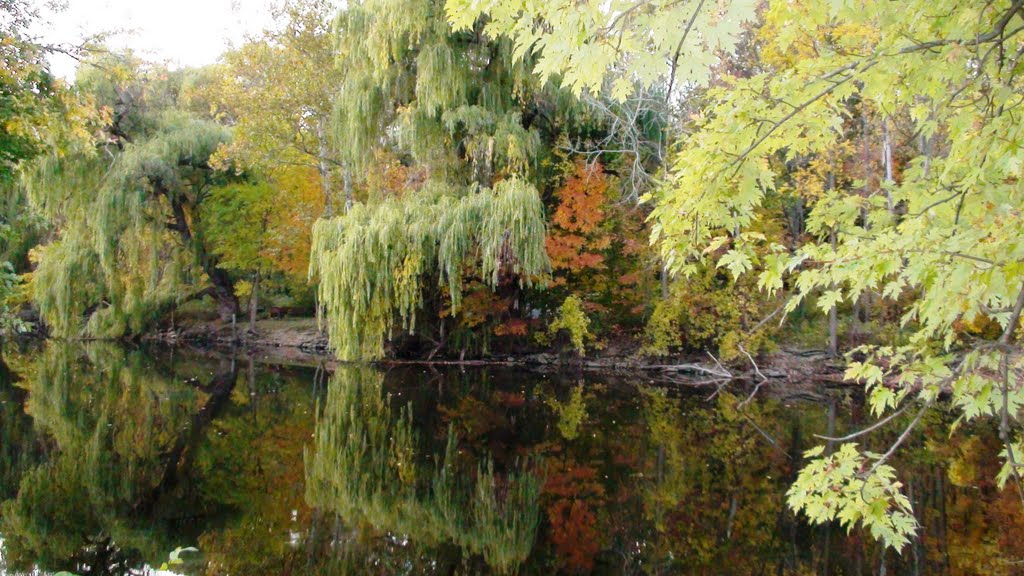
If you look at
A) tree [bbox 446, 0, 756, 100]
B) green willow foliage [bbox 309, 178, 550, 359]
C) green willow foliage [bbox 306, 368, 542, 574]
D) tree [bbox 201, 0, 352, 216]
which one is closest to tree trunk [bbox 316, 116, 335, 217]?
tree [bbox 201, 0, 352, 216]

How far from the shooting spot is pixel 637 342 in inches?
633

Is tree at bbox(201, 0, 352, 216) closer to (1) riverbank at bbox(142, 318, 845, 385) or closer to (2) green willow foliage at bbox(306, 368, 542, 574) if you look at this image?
(1) riverbank at bbox(142, 318, 845, 385)

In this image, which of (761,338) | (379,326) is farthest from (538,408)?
(761,338)

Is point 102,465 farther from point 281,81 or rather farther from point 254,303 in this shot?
point 254,303

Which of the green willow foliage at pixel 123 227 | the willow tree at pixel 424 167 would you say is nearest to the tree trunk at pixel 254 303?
the green willow foliage at pixel 123 227

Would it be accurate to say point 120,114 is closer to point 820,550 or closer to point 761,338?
point 761,338

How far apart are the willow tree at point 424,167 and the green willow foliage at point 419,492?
12.2ft

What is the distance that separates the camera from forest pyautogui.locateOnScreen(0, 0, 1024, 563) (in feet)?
8.31

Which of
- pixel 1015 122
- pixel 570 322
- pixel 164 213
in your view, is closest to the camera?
pixel 1015 122

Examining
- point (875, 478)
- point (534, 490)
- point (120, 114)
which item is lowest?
point (534, 490)

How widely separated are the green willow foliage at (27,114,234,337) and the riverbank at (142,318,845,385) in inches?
83.2

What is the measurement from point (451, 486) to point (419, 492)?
33 cm

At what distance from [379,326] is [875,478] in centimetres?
1063

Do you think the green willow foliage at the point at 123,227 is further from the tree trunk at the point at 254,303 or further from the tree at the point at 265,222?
the tree trunk at the point at 254,303
